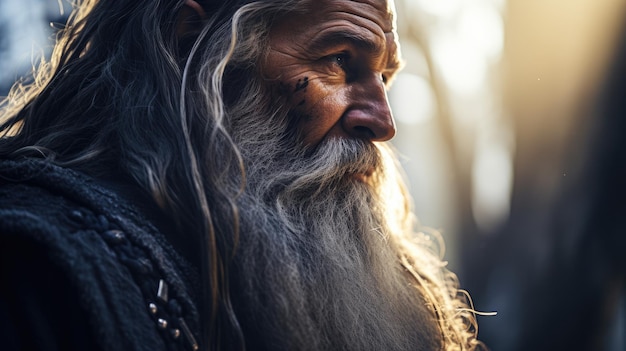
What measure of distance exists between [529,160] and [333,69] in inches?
153

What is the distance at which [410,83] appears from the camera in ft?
17.5

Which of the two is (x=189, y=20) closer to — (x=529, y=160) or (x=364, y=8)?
(x=364, y=8)

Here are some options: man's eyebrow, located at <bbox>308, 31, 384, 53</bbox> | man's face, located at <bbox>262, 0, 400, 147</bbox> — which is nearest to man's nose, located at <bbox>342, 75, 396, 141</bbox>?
man's face, located at <bbox>262, 0, 400, 147</bbox>

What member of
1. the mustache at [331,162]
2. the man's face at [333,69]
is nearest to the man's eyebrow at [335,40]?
the man's face at [333,69]

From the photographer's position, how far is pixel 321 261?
137 centimetres

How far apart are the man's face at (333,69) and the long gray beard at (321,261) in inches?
2.5

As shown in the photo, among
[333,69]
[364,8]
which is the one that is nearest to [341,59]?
[333,69]

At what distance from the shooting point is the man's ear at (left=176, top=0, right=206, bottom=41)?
61.3 inches

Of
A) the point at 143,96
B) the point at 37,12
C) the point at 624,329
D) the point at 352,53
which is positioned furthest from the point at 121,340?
the point at 624,329

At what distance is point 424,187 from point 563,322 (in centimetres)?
218

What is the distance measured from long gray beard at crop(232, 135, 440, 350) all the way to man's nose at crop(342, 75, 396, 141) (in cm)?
4

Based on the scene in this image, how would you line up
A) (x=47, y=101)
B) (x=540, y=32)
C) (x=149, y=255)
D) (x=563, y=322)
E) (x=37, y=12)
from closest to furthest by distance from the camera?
(x=149, y=255)
(x=47, y=101)
(x=37, y=12)
(x=563, y=322)
(x=540, y=32)

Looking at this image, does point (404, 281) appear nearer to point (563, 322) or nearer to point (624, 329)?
point (624, 329)

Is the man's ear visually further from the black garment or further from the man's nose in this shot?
the black garment
